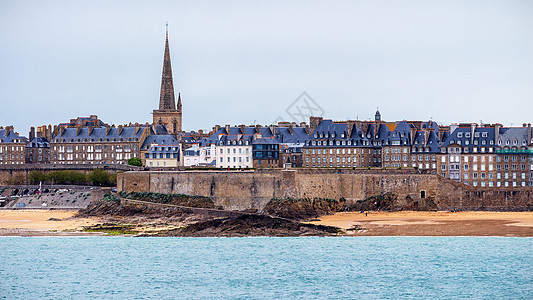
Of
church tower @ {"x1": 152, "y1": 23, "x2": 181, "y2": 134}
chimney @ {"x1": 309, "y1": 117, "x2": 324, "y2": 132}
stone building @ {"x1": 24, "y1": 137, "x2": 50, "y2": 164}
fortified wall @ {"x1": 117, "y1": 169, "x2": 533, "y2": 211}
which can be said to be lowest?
fortified wall @ {"x1": 117, "y1": 169, "x2": 533, "y2": 211}

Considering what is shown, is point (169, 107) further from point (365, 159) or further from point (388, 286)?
point (388, 286)

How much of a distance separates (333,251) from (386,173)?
14.0 m

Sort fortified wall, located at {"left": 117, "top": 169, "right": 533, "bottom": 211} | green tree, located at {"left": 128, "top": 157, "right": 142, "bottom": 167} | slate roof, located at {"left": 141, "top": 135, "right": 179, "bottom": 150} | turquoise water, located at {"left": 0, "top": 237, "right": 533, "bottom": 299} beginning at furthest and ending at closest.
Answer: slate roof, located at {"left": 141, "top": 135, "right": 179, "bottom": 150} → green tree, located at {"left": 128, "top": 157, "right": 142, "bottom": 167} → fortified wall, located at {"left": 117, "top": 169, "right": 533, "bottom": 211} → turquoise water, located at {"left": 0, "top": 237, "right": 533, "bottom": 299}

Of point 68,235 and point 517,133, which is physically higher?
point 517,133

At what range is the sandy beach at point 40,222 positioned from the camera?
58312mm

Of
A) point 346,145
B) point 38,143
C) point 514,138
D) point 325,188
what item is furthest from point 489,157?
point 38,143

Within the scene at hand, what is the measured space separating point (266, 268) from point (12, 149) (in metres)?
52.5

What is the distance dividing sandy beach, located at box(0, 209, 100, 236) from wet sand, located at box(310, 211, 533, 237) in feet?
47.4

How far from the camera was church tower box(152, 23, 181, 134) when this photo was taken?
10400 centimetres

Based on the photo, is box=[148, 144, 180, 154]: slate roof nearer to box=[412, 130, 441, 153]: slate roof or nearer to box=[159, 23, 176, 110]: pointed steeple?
box=[412, 130, 441, 153]: slate roof

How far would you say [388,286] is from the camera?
45.0 metres

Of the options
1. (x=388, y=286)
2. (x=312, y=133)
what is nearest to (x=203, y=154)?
(x=312, y=133)

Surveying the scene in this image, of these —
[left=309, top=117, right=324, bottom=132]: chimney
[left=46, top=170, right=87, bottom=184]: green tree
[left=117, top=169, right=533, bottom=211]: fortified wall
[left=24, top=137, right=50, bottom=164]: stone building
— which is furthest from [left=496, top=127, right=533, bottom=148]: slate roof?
[left=24, top=137, right=50, bottom=164]: stone building

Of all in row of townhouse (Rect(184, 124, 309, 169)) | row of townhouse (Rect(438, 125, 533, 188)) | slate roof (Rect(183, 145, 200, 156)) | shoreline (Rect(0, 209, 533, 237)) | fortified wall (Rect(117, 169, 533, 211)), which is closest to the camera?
shoreline (Rect(0, 209, 533, 237))
